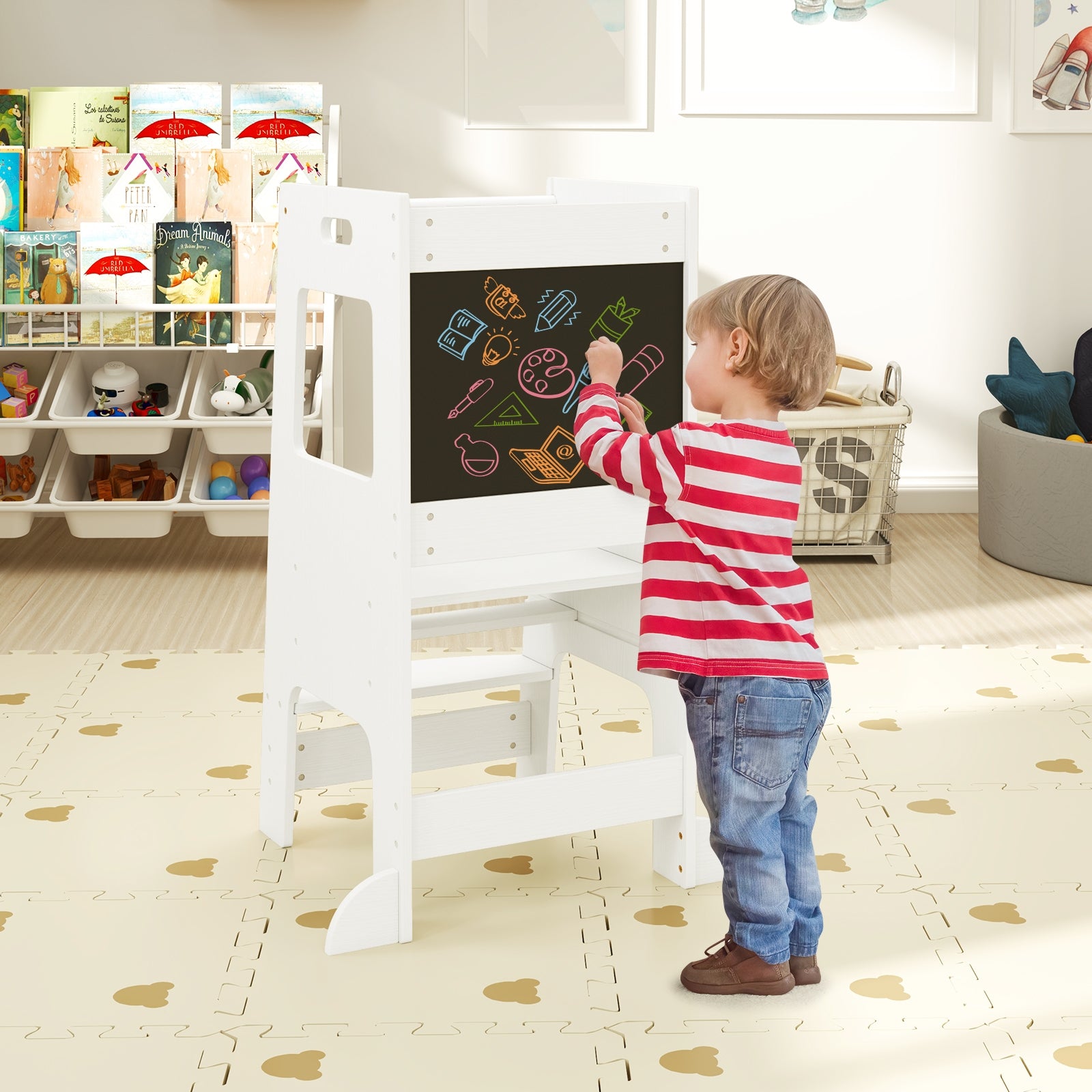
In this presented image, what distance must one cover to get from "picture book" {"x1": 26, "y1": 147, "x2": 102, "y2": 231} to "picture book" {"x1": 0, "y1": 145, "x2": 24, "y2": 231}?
1.1 inches

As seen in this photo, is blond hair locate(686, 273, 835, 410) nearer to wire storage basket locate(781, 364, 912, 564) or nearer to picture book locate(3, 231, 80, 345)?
wire storage basket locate(781, 364, 912, 564)

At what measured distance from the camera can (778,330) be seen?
5.13 feet

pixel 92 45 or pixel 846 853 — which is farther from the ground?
pixel 92 45

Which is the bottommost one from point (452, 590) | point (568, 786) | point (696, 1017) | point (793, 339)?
point (696, 1017)

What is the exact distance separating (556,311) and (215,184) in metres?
1.98

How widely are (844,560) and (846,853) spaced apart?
172 centimetres

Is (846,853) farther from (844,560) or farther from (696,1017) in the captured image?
(844,560)

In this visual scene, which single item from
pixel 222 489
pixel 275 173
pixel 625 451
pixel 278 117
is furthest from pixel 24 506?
pixel 625 451

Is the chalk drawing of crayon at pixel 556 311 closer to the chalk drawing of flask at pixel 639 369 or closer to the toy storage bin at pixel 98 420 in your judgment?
the chalk drawing of flask at pixel 639 369

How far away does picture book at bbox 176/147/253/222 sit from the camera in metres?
3.50

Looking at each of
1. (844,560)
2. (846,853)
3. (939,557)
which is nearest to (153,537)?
(844,560)

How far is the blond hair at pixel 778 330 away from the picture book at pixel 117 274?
2.18m

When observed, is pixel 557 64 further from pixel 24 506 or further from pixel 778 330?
pixel 778 330

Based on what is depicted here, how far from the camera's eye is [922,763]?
7.80 ft
